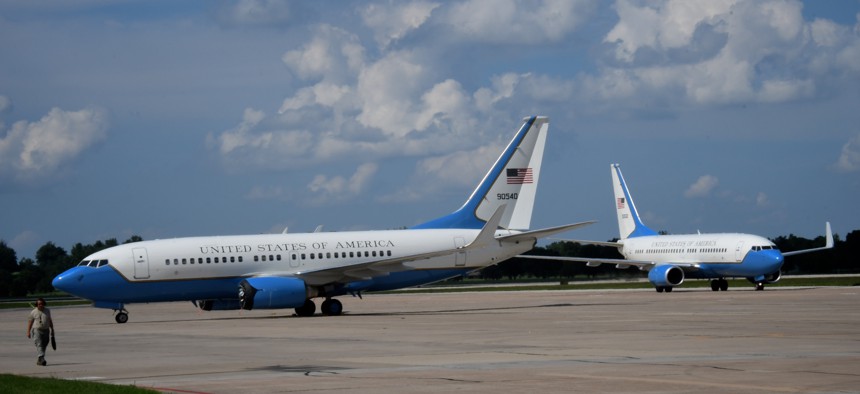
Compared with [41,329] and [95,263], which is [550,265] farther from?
[41,329]

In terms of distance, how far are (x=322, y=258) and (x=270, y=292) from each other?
3263mm

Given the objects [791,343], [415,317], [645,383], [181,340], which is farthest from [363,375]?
[415,317]

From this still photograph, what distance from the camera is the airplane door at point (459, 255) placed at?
152 feet

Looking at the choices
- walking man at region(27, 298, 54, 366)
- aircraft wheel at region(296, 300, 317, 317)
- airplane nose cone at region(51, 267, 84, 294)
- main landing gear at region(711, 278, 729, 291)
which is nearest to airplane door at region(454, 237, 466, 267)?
aircraft wheel at region(296, 300, 317, 317)

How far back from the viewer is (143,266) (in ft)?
140

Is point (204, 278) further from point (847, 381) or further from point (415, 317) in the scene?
point (847, 381)

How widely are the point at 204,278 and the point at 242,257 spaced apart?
165cm

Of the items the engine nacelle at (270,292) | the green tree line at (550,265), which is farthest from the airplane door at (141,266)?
the green tree line at (550,265)

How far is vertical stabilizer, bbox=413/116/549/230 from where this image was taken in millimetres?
48219

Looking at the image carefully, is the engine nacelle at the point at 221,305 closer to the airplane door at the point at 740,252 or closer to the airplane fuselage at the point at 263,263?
the airplane fuselage at the point at 263,263

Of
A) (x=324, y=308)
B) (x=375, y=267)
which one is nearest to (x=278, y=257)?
(x=324, y=308)

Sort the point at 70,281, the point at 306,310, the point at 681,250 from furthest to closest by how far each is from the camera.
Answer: the point at 681,250 → the point at 306,310 → the point at 70,281

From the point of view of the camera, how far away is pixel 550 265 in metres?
137

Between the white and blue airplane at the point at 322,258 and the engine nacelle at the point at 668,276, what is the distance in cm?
1994
